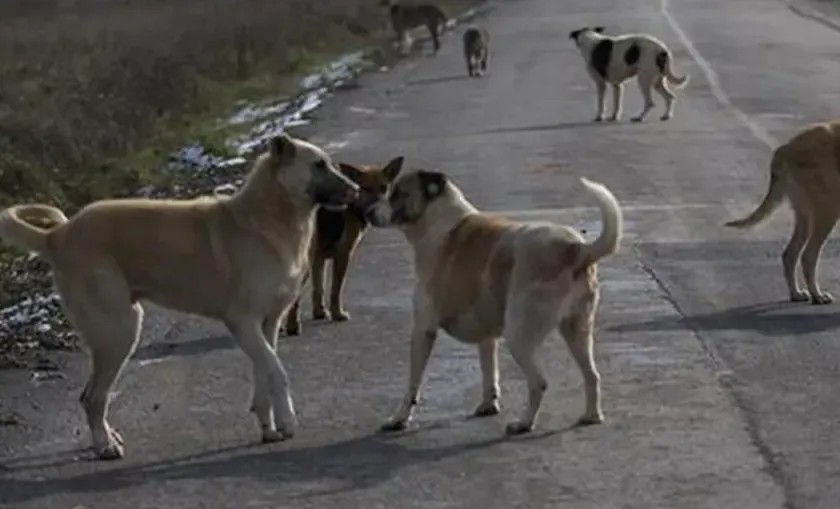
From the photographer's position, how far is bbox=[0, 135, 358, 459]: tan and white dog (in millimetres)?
8852

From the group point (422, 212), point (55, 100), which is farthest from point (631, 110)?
point (422, 212)

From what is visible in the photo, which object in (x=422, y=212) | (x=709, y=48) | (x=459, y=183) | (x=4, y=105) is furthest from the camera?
(x=709, y=48)

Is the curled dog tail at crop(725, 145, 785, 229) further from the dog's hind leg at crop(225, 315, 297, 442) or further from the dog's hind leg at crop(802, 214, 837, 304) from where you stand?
the dog's hind leg at crop(225, 315, 297, 442)

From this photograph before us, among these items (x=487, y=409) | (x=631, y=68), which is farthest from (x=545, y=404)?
(x=631, y=68)

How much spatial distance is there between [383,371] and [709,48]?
28.2m

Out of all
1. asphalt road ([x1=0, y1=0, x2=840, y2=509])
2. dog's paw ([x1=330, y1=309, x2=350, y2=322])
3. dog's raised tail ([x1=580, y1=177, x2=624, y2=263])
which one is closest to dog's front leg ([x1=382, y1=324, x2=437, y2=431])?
asphalt road ([x1=0, y1=0, x2=840, y2=509])

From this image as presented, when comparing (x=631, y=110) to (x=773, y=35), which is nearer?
(x=631, y=110)

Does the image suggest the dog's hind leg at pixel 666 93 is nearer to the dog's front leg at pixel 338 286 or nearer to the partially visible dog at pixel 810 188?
the partially visible dog at pixel 810 188

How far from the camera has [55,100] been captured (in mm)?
26438

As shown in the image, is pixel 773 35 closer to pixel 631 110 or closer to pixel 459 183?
pixel 631 110

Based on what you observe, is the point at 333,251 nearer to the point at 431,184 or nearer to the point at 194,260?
the point at 431,184

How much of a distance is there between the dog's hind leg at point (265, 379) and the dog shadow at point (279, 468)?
161mm

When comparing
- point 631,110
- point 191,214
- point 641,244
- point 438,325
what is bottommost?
point 631,110

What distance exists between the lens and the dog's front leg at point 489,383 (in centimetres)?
940
